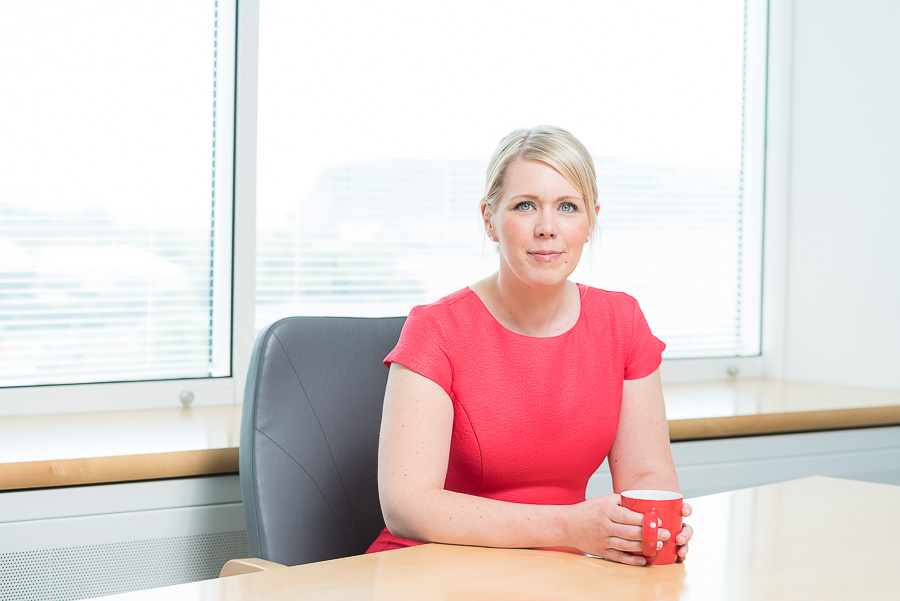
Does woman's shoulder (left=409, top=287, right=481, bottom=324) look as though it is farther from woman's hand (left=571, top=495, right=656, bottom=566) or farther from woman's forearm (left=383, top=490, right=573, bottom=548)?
woman's hand (left=571, top=495, right=656, bottom=566)

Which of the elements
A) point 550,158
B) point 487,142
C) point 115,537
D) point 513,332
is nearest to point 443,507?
point 513,332

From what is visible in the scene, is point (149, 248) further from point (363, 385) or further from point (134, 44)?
point (363, 385)

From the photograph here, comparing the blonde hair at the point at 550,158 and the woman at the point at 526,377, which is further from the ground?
the blonde hair at the point at 550,158

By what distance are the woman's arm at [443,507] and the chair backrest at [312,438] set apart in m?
0.27

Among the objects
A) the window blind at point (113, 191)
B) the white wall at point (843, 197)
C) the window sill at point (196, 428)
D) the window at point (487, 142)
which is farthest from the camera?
the white wall at point (843, 197)

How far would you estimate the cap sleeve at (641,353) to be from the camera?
5.07ft

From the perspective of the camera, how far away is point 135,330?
2.34 metres

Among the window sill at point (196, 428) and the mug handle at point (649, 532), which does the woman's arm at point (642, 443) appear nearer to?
the mug handle at point (649, 532)

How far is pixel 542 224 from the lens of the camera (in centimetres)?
143

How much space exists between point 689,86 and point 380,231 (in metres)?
1.27

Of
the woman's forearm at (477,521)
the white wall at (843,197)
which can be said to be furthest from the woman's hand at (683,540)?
the white wall at (843,197)

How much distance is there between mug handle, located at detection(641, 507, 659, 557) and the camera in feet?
3.52

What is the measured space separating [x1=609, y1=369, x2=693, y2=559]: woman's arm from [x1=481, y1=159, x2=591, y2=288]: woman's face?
0.26 m

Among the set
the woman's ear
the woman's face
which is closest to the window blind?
the woman's ear
